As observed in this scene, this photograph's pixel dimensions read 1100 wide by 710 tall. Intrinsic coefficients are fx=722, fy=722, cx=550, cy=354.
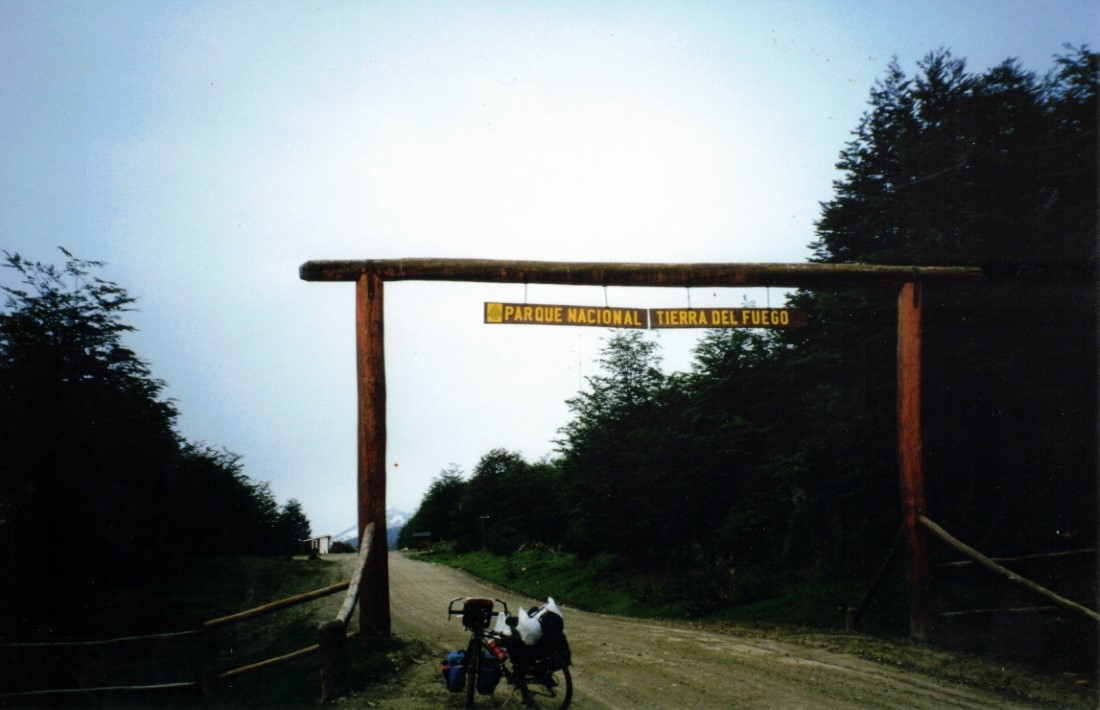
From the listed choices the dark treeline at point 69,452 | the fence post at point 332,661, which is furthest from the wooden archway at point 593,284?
the dark treeline at point 69,452

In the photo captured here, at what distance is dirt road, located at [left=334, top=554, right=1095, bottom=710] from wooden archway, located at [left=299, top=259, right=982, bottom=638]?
1.16 metres

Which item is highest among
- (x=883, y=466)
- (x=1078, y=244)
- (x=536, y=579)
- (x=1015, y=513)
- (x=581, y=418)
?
(x=1078, y=244)

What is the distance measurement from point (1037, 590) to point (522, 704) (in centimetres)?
604

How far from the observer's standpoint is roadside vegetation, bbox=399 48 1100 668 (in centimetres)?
1139

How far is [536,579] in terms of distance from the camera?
24.3 meters

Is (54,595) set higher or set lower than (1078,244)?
lower

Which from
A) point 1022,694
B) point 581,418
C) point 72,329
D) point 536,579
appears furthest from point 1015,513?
point 72,329

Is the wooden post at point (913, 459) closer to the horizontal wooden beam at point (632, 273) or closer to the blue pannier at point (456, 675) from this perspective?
the horizontal wooden beam at point (632, 273)

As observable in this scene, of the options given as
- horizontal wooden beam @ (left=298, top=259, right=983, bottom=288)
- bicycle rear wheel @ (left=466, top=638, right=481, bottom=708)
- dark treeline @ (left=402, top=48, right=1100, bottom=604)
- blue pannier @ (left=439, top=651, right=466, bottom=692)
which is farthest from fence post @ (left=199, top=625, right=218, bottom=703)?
dark treeline @ (left=402, top=48, right=1100, bottom=604)

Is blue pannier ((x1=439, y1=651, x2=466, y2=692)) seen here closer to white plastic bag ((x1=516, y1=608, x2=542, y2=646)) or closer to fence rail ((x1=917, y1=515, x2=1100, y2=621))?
white plastic bag ((x1=516, y1=608, x2=542, y2=646))

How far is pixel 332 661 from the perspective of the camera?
7.05m

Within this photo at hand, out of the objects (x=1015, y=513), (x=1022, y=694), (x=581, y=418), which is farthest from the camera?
(x=581, y=418)

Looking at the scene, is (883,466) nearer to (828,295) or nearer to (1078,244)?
(828,295)

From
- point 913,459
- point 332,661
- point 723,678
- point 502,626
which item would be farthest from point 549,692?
point 913,459
